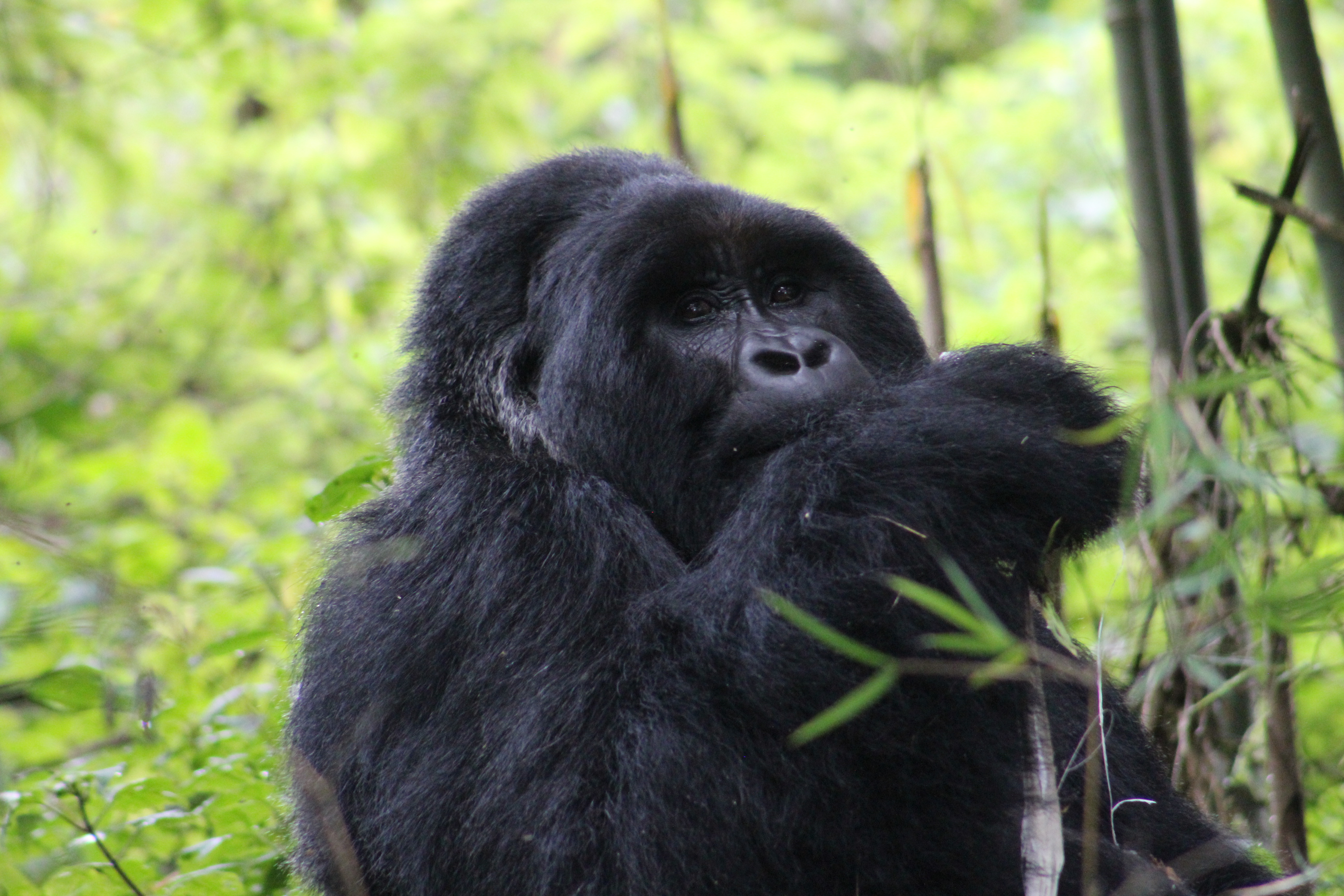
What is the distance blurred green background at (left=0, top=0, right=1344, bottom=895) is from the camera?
4.78 metres

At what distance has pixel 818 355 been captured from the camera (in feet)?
8.35

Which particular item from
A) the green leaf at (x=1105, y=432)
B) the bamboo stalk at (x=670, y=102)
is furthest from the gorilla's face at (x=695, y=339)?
the bamboo stalk at (x=670, y=102)

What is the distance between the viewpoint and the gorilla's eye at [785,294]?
2836 mm

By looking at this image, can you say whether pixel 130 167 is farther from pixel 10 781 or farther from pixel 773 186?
pixel 10 781

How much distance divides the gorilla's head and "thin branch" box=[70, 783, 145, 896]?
3.23 ft

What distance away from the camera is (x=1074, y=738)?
2.38 meters

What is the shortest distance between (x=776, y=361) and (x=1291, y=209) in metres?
1.13

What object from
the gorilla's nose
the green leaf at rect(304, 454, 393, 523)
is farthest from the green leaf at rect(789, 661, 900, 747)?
the green leaf at rect(304, 454, 393, 523)

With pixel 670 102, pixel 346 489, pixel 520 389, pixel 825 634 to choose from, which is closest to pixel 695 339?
pixel 520 389

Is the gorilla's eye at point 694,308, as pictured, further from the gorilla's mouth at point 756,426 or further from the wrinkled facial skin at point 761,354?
the gorilla's mouth at point 756,426

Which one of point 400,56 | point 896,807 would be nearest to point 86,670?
point 896,807

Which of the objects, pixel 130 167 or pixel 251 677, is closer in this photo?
pixel 251 677

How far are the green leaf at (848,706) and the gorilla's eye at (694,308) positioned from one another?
1043 mm

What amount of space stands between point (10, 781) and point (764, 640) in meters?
1.77
